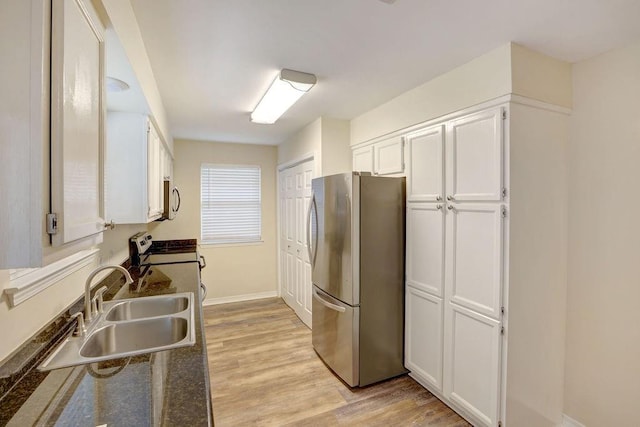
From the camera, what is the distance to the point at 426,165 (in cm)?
226

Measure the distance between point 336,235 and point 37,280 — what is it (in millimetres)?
1854

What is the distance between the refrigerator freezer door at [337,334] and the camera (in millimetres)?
2352

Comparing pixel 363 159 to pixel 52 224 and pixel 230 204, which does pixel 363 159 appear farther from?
pixel 52 224

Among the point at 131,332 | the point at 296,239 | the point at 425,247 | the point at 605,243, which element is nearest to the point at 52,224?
the point at 131,332

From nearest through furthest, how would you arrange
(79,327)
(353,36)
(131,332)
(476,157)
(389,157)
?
(79,327) → (131,332) → (353,36) → (476,157) → (389,157)

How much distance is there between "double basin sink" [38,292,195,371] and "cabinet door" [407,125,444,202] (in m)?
1.80

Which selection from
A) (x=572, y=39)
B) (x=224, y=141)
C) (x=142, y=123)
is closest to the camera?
(x=572, y=39)

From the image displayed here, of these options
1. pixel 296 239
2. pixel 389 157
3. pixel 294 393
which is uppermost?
pixel 389 157

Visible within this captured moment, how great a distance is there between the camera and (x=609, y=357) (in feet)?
5.71

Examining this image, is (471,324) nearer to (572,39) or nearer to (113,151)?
(572,39)

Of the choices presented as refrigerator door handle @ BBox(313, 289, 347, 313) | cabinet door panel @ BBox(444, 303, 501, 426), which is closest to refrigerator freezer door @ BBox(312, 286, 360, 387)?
refrigerator door handle @ BBox(313, 289, 347, 313)

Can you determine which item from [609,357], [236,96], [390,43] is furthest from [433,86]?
[609,357]

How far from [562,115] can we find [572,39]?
1.51 feet

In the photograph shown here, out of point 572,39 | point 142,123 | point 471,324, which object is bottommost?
point 471,324
